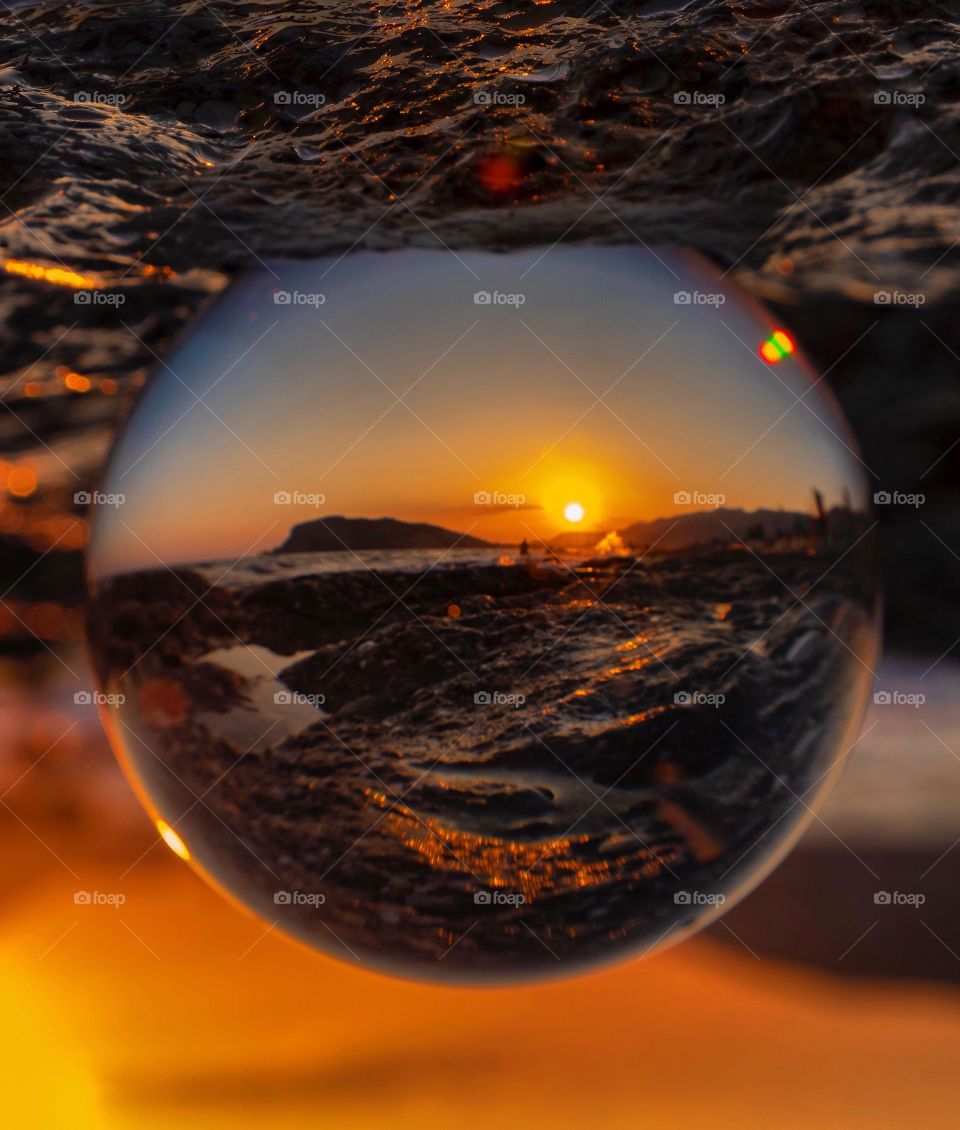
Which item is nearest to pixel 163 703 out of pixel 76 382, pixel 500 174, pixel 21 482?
pixel 500 174

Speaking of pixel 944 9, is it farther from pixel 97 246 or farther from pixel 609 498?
pixel 97 246

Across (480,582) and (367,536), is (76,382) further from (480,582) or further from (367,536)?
(480,582)

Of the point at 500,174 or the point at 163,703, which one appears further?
the point at 500,174

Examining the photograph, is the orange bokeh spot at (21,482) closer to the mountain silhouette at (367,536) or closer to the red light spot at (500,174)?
the red light spot at (500,174)

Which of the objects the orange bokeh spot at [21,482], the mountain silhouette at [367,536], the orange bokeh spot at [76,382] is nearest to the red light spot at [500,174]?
the mountain silhouette at [367,536]

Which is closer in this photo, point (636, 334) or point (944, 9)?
point (636, 334)

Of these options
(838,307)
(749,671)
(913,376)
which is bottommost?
(749,671)

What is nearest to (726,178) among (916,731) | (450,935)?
(450,935)

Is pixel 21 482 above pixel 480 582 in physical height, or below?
above
